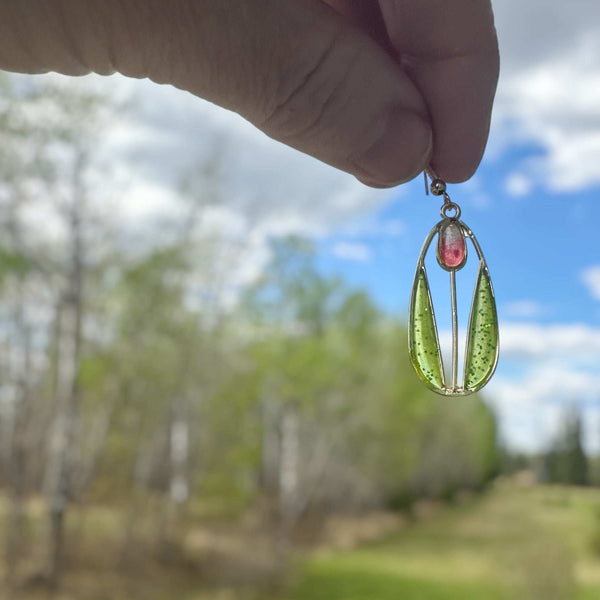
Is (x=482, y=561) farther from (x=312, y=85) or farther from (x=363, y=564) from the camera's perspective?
(x=312, y=85)

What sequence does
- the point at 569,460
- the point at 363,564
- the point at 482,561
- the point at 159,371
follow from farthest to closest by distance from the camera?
the point at 569,460
the point at 482,561
the point at 363,564
the point at 159,371

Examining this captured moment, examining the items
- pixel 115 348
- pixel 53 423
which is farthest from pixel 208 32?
pixel 53 423

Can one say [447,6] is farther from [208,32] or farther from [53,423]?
[53,423]

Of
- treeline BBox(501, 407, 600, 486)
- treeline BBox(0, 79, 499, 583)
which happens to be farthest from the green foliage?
treeline BBox(0, 79, 499, 583)

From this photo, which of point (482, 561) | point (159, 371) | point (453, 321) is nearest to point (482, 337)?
point (453, 321)

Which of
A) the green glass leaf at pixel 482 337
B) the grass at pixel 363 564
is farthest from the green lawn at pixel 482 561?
the green glass leaf at pixel 482 337

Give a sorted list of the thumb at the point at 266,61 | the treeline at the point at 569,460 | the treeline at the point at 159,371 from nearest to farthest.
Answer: the thumb at the point at 266,61 → the treeline at the point at 159,371 → the treeline at the point at 569,460

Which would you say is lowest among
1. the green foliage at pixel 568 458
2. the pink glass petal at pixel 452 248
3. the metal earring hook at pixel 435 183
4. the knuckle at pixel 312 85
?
the green foliage at pixel 568 458

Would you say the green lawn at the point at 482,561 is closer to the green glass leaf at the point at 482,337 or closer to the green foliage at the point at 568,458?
the green foliage at the point at 568,458
